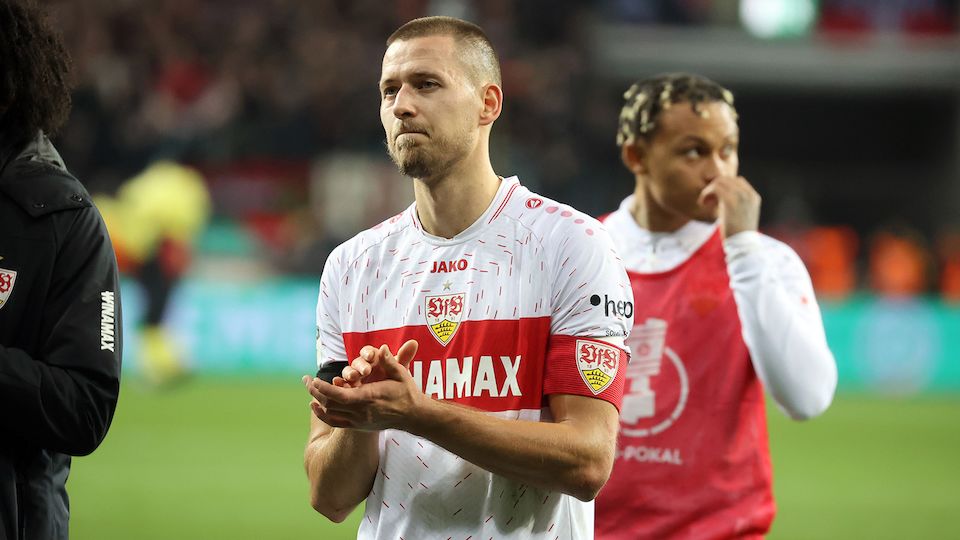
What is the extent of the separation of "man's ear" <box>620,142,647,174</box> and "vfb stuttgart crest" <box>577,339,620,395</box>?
1.24 m

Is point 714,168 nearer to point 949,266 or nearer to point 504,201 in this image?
point 504,201

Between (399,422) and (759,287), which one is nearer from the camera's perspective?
(399,422)

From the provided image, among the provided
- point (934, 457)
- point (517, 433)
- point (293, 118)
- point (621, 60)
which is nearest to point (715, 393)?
point (517, 433)

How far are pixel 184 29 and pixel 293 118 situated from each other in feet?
8.61

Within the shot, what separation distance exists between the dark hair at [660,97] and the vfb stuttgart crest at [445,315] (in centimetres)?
122

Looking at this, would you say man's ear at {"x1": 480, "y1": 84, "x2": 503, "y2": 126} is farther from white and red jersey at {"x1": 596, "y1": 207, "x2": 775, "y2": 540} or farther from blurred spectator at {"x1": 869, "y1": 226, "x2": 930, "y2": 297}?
blurred spectator at {"x1": 869, "y1": 226, "x2": 930, "y2": 297}

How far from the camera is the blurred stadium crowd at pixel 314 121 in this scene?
1769cm

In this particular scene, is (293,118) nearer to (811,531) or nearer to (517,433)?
(811,531)

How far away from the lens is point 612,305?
2.68m

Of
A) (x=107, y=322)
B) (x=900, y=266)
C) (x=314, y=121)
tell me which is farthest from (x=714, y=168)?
(x=900, y=266)

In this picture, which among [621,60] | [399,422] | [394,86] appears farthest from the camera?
[621,60]

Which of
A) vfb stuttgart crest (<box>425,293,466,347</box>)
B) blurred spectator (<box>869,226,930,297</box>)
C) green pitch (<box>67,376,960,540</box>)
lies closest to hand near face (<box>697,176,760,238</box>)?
vfb stuttgart crest (<box>425,293,466,347</box>)

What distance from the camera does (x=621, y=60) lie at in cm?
2259

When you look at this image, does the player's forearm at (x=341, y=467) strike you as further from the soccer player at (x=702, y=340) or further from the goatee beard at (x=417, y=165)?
the soccer player at (x=702, y=340)
